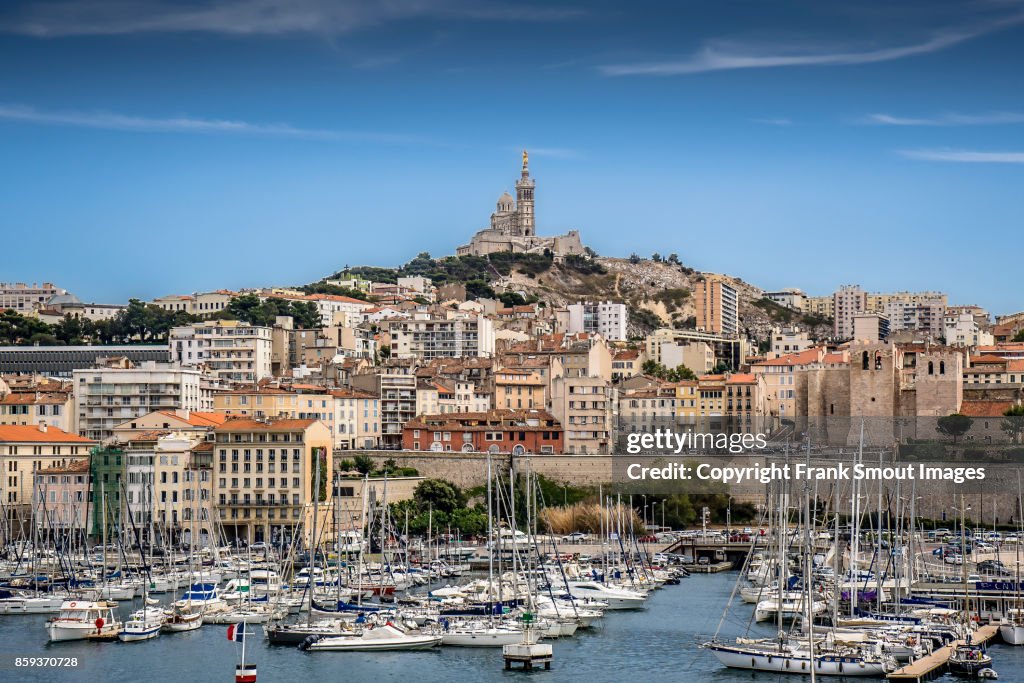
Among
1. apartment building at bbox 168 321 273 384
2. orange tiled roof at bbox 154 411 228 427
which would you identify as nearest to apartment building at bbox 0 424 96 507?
orange tiled roof at bbox 154 411 228 427

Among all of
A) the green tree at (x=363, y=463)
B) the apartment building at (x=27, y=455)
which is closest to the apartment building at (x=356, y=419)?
the green tree at (x=363, y=463)

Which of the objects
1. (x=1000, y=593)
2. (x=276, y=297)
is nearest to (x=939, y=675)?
(x=1000, y=593)

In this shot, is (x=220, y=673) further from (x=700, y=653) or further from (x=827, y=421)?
(x=827, y=421)

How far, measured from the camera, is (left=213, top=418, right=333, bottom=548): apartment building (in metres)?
49.9

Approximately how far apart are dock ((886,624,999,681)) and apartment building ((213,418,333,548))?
21118 millimetres

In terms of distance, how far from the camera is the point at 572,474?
2312 inches

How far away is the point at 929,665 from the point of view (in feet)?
101

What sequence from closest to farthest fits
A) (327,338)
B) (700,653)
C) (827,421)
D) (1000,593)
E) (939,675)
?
(939,675) → (700,653) → (1000,593) → (827,421) → (327,338)

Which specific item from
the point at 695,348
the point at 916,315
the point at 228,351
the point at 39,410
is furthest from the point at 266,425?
the point at 916,315

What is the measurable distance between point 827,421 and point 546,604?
111 feet

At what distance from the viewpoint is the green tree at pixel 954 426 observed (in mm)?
64250

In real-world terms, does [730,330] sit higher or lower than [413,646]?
higher

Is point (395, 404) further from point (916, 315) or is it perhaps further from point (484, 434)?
point (916, 315)

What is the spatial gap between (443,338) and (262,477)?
1518 inches
